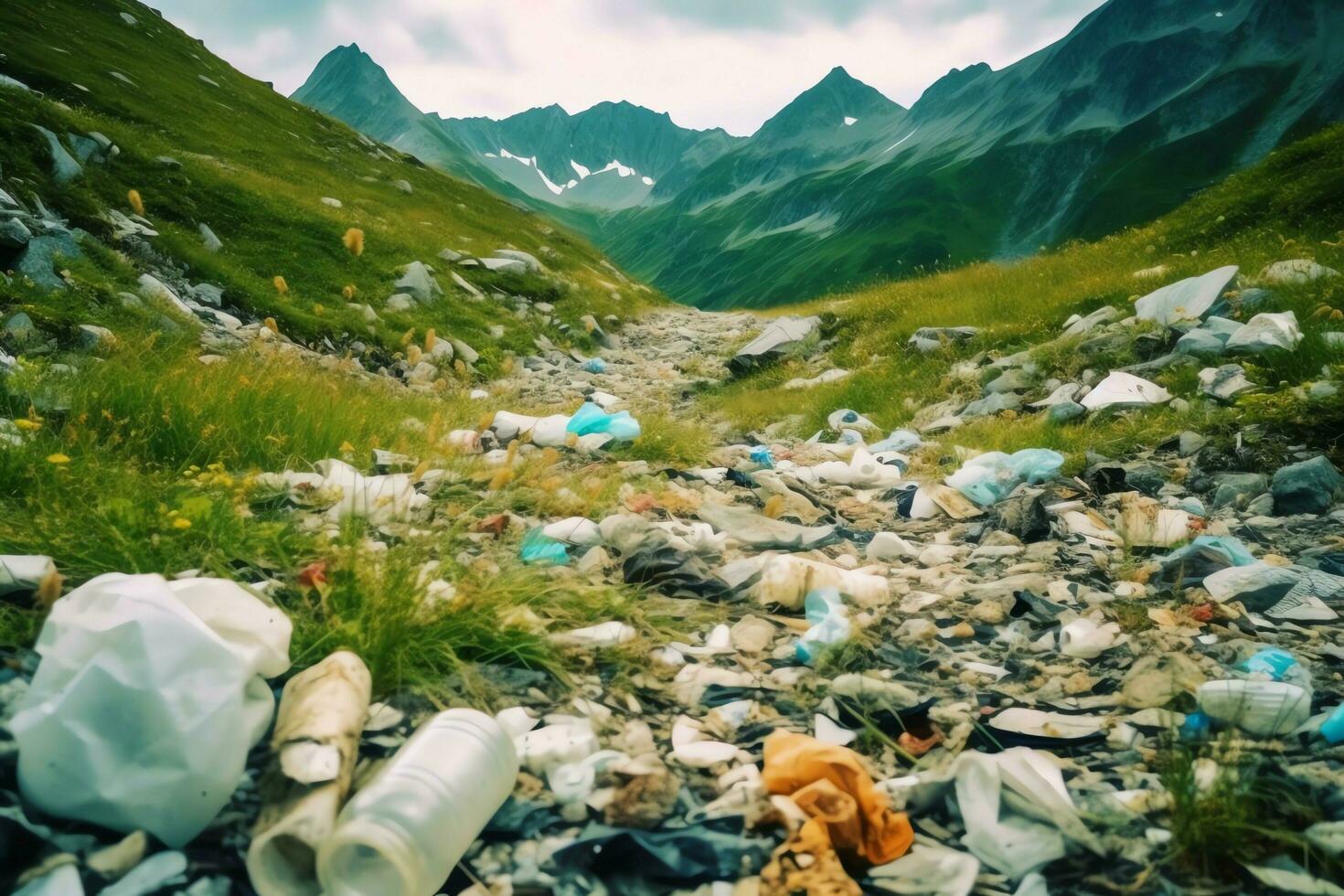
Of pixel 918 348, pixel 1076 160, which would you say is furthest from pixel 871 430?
pixel 1076 160

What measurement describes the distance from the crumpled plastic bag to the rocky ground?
36 centimetres

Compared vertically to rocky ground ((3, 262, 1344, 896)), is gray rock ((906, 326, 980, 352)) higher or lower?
higher

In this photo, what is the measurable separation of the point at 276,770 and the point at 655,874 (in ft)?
3.43

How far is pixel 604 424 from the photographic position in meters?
7.62

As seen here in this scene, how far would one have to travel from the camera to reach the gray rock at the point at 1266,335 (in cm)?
674

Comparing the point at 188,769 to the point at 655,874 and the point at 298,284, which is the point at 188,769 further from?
the point at 298,284

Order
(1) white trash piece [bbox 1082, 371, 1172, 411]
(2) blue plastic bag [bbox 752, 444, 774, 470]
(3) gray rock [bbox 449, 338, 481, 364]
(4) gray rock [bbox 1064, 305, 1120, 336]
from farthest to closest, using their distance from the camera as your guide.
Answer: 1. (3) gray rock [bbox 449, 338, 481, 364]
2. (4) gray rock [bbox 1064, 305, 1120, 336]
3. (2) blue plastic bag [bbox 752, 444, 774, 470]
4. (1) white trash piece [bbox 1082, 371, 1172, 411]

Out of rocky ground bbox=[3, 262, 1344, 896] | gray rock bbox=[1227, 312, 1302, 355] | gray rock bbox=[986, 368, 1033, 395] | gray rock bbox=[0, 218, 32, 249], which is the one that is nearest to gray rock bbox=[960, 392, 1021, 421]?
gray rock bbox=[986, 368, 1033, 395]

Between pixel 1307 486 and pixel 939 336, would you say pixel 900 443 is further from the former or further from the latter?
pixel 939 336

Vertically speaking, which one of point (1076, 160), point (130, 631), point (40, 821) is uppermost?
point (1076, 160)

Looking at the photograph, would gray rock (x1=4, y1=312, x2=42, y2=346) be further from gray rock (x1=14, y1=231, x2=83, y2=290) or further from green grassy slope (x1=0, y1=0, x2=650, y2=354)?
green grassy slope (x1=0, y1=0, x2=650, y2=354)

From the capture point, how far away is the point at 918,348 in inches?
465

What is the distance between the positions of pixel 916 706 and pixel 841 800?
0.76 m

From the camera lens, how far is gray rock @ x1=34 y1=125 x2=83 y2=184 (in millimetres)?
11766
